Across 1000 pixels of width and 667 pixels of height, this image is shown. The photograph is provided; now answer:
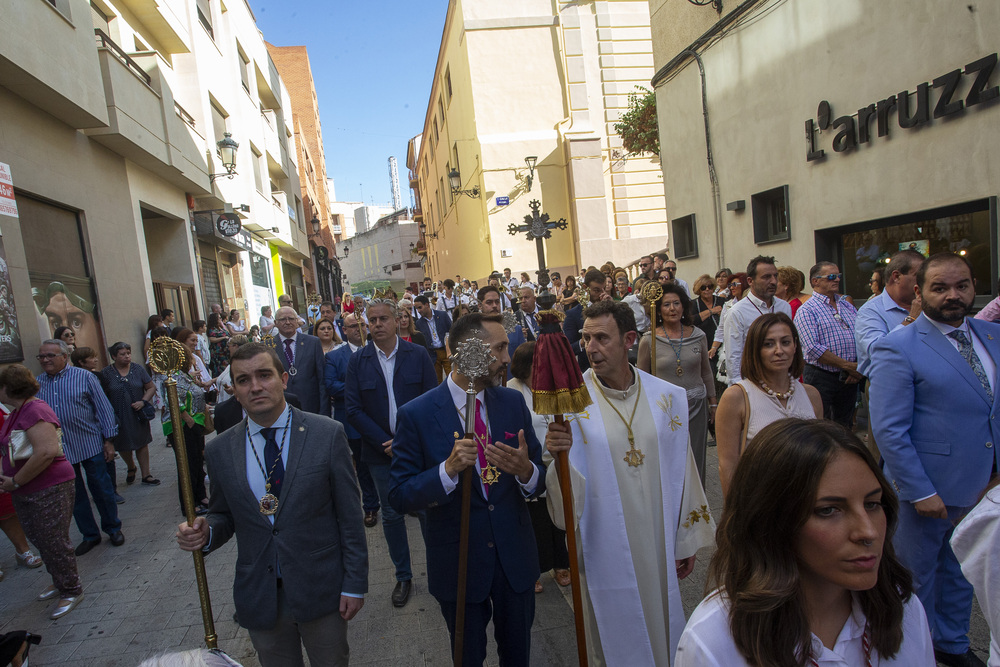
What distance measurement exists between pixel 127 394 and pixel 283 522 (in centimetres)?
536

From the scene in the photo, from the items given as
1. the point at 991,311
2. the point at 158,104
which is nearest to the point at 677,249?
the point at 991,311

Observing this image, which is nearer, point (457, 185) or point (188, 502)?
point (188, 502)

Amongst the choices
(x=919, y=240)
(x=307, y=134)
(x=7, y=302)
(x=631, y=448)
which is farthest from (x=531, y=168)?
(x=307, y=134)

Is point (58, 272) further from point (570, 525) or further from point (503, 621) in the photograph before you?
point (570, 525)


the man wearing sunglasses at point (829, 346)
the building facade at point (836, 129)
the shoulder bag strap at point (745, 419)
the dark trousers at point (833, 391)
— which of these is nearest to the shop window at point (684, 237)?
the building facade at point (836, 129)

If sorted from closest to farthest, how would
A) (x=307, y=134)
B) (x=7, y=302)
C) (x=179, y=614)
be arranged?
(x=179, y=614) < (x=7, y=302) < (x=307, y=134)

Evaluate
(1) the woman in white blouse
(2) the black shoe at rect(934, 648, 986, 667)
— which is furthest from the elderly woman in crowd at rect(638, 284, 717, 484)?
(1) the woman in white blouse

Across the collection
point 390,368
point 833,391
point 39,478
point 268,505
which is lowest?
point 833,391

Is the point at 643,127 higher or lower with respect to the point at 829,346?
higher

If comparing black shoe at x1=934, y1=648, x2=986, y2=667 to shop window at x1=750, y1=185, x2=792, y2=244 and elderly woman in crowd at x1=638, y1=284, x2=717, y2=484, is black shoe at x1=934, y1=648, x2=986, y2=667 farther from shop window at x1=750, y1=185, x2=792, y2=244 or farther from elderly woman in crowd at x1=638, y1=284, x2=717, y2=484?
shop window at x1=750, y1=185, x2=792, y2=244

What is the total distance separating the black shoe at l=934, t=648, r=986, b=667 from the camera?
9.61 ft

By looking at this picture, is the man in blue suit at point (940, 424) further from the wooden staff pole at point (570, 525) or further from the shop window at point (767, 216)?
the shop window at point (767, 216)

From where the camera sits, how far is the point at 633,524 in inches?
109

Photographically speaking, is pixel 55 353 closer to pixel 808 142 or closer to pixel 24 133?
pixel 24 133
